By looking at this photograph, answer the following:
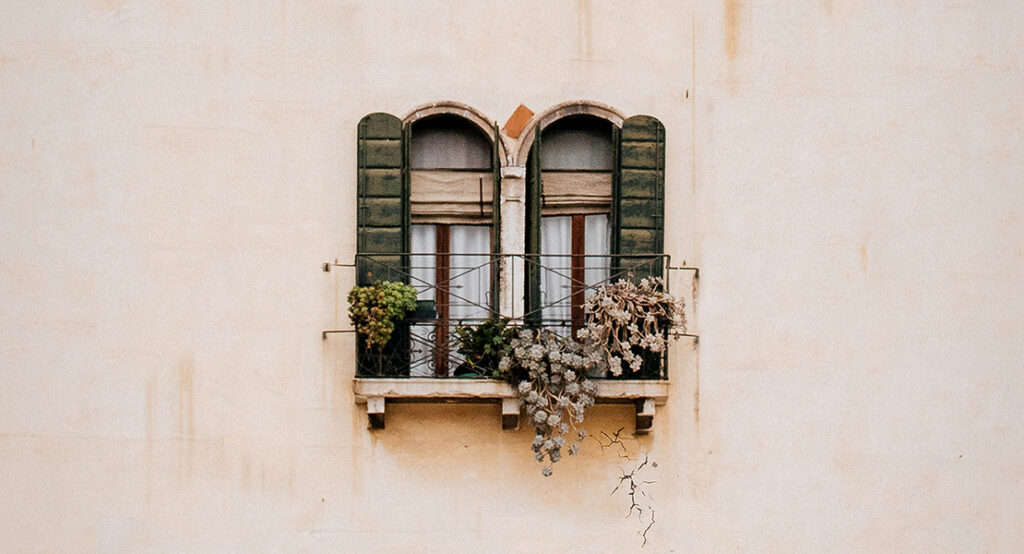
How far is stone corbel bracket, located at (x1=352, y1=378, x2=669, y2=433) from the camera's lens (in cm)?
729

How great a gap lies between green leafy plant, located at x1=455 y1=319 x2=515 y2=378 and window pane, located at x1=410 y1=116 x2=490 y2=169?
1.04m

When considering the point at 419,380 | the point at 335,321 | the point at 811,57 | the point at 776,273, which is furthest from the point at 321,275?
the point at 811,57

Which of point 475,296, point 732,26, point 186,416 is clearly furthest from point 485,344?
point 732,26

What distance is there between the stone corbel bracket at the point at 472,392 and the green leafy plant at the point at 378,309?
0.24 meters

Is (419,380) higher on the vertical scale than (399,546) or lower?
higher

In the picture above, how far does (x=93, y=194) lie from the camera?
25.3 feet

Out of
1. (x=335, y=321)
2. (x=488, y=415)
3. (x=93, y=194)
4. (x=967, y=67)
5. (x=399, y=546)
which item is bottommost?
(x=399, y=546)

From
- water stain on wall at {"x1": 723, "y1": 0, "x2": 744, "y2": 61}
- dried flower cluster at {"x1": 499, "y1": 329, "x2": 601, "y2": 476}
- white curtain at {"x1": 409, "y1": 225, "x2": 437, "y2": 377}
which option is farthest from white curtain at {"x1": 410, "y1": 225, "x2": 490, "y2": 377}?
water stain on wall at {"x1": 723, "y1": 0, "x2": 744, "y2": 61}

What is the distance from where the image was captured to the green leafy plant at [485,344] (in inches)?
290

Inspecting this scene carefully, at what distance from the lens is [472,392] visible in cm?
730

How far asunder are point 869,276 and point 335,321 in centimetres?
304

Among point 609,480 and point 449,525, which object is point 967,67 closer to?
point 609,480

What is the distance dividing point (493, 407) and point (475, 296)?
0.67 m

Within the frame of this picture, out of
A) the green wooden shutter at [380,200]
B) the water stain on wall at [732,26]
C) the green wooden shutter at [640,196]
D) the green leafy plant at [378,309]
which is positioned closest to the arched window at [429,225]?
the green wooden shutter at [380,200]
